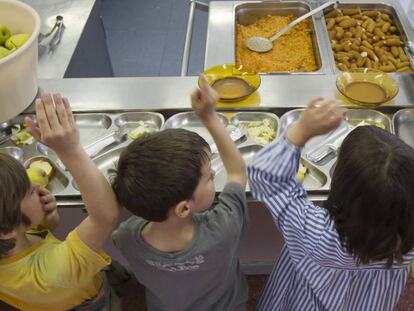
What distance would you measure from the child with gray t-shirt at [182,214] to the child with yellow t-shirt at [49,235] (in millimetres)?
60

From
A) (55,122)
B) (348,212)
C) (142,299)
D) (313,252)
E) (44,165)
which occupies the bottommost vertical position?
(142,299)

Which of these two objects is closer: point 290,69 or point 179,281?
point 179,281

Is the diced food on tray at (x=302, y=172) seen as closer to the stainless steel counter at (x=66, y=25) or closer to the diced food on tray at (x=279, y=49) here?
the diced food on tray at (x=279, y=49)

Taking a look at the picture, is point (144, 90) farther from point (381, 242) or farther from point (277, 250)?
point (381, 242)

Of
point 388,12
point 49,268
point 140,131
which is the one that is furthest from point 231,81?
point 388,12

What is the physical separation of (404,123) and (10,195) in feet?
3.77

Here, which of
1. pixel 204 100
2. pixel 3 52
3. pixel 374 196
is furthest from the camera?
pixel 3 52

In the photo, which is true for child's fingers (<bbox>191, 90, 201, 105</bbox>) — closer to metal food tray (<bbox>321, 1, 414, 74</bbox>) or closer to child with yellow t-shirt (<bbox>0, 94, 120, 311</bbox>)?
child with yellow t-shirt (<bbox>0, 94, 120, 311</bbox>)

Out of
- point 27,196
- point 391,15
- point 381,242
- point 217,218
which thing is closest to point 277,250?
point 217,218

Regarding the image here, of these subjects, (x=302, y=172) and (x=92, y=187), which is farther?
(x=302, y=172)

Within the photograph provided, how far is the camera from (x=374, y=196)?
72cm

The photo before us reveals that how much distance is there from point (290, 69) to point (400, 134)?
65 centimetres

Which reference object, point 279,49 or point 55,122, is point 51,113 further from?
point 279,49

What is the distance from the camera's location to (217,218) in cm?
94
